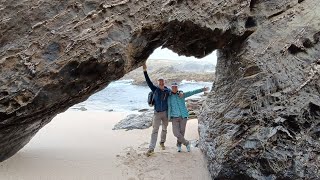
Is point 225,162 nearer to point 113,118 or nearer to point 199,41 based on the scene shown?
point 199,41

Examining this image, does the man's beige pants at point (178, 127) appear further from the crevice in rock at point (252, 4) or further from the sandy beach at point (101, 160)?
the crevice in rock at point (252, 4)

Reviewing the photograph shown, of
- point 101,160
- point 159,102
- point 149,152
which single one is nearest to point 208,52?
point 159,102

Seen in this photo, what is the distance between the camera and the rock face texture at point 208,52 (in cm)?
660

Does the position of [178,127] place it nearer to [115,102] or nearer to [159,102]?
[159,102]

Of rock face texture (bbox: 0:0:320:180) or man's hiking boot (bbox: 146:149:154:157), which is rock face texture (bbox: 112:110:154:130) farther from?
rock face texture (bbox: 0:0:320:180)

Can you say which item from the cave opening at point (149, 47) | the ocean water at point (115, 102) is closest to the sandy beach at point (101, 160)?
the cave opening at point (149, 47)

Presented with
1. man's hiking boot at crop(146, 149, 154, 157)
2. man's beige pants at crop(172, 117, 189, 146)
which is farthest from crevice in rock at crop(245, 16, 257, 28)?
man's hiking boot at crop(146, 149, 154, 157)

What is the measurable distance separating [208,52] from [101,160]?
11.7 ft

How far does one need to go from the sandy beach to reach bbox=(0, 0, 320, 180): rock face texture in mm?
690

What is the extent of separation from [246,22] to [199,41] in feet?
3.33

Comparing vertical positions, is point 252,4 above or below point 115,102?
above

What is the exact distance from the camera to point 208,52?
8.50 m

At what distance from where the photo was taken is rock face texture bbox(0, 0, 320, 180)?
6.60 m

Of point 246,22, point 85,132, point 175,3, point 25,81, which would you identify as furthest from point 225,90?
point 85,132
